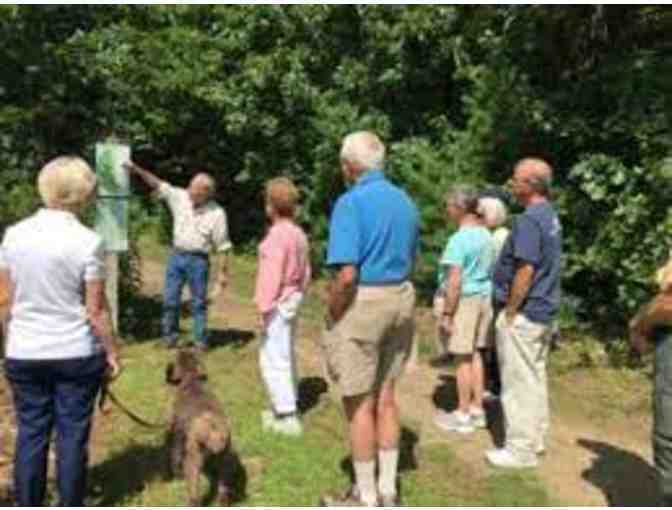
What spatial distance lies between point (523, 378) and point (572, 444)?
4.19 feet

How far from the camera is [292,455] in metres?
7.88

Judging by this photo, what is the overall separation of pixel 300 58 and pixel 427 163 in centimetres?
390

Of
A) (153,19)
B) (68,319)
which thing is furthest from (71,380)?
(153,19)

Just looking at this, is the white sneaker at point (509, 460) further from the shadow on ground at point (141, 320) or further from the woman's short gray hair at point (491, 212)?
the shadow on ground at point (141, 320)

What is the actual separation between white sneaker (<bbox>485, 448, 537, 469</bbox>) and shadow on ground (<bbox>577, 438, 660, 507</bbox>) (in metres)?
0.38

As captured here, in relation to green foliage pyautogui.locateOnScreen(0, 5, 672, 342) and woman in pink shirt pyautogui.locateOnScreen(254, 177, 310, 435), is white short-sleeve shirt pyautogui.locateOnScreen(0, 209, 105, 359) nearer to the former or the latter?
woman in pink shirt pyautogui.locateOnScreen(254, 177, 310, 435)

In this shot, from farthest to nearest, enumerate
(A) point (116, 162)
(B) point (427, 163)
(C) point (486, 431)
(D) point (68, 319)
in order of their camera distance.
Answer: (B) point (427, 163) → (A) point (116, 162) → (C) point (486, 431) → (D) point (68, 319)

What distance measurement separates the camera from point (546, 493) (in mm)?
7578

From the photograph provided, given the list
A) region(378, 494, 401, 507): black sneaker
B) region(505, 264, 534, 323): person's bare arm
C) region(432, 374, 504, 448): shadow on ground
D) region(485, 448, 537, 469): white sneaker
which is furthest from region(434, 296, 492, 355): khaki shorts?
region(378, 494, 401, 507): black sneaker

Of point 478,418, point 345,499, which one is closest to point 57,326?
point 345,499

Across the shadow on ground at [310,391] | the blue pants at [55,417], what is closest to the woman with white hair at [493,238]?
the shadow on ground at [310,391]

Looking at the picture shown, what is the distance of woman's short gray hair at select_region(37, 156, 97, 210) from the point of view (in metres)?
6.14

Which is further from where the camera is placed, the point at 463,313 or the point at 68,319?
the point at 463,313

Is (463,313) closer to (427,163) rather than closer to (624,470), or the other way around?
(624,470)
